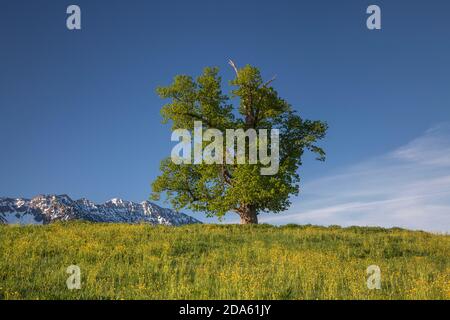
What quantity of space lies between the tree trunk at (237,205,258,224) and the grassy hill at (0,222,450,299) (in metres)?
7.71

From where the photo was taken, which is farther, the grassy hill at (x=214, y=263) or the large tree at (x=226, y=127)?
the large tree at (x=226, y=127)

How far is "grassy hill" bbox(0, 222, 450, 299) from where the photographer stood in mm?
14227

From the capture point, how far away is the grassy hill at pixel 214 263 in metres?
14.2

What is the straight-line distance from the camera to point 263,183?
38.0 m

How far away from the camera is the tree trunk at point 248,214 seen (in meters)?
40.7

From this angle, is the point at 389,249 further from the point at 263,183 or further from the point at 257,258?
the point at 263,183

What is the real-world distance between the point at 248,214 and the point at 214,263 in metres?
21.6

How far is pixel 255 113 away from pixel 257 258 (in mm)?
22246

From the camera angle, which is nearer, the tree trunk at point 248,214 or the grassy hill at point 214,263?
the grassy hill at point 214,263

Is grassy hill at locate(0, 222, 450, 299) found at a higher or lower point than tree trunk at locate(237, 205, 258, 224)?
lower

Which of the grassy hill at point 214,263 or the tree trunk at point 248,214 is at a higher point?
the tree trunk at point 248,214

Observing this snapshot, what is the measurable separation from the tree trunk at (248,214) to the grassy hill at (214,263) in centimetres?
771

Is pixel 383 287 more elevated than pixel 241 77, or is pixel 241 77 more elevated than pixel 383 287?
pixel 241 77
